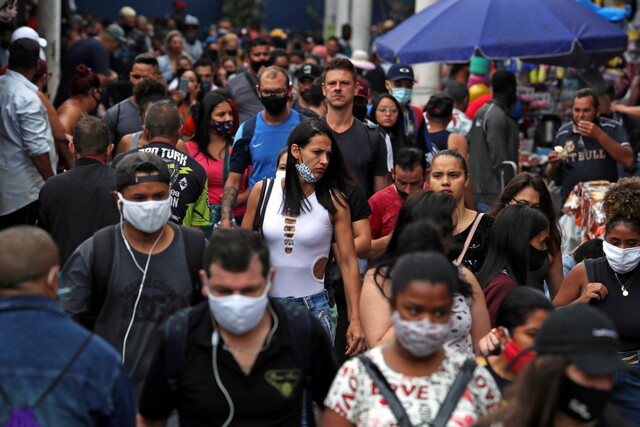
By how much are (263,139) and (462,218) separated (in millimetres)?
2287

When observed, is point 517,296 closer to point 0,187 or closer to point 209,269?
point 209,269

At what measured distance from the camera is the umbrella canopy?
1185 cm

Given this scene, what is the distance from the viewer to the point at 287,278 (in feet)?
20.2

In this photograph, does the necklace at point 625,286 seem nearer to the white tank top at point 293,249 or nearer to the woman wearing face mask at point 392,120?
the white tank top at point 293,249

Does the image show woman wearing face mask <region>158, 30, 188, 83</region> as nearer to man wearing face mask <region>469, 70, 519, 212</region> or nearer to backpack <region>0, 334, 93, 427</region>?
man wearing face mask <region>469, 70, 519, 212</region>

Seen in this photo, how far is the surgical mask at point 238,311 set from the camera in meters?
4.08

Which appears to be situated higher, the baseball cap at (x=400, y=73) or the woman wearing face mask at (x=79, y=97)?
the baseball cap at (x=400, y=73)

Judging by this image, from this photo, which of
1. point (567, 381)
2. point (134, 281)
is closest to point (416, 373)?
point (567, 381)

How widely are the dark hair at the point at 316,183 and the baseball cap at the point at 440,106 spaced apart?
4.34 meters

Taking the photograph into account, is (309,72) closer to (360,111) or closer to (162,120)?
(360,111)

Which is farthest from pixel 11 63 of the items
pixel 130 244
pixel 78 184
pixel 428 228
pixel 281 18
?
pixel 281 18

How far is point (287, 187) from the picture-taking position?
20.8 ft

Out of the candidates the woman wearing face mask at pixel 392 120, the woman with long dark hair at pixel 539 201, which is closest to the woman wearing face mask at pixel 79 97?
the woman wearing face mask at pixel 392 120

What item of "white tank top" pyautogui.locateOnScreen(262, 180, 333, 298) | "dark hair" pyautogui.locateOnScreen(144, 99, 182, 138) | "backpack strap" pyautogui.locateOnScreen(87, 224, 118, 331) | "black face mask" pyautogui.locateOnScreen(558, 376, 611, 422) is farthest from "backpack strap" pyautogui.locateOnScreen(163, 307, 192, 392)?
"dark hair" pyautogui.locateOnScreen(144, 99, 182, 138)
